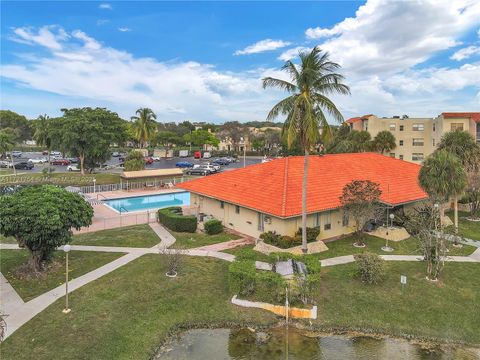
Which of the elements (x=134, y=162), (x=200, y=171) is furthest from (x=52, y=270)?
(x=200, y=171)

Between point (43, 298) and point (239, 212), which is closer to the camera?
point (43, 298)

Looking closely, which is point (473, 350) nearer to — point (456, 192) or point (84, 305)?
point (456, 192)

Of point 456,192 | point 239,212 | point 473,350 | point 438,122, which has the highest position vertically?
point 438,122

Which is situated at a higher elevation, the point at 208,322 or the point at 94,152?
the point at 94,152

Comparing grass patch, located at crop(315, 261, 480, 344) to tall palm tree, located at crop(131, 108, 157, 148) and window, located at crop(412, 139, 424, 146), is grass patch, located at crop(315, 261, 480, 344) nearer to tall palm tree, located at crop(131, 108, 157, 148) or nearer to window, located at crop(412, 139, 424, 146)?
window, located at crop(412, 139, 424, 146)

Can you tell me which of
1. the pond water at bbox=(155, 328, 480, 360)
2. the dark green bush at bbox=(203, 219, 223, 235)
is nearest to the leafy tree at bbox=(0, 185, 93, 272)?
the pond water at bbox=(155, 328, 480, 360)

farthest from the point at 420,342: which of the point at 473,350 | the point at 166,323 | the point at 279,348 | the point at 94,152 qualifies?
Answer: the point at 94,152

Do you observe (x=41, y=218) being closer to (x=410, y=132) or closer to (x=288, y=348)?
(x=288, y=348)
